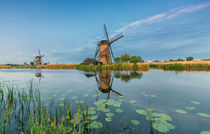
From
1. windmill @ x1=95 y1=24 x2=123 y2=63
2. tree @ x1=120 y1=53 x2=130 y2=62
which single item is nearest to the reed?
windmill @ x1=95 y1=24 x2=123 y2=63

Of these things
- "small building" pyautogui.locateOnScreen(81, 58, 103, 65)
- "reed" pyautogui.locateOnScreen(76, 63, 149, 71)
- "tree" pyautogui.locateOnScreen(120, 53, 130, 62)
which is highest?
"tree" pyautogui.locateOnScreen(120, 53, 130, 62)

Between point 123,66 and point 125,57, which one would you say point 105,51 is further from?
point 125,57

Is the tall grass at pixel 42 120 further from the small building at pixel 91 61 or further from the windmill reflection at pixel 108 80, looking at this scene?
the small building at pixel 91 61

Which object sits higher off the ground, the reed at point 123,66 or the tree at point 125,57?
the tree at point 125,57

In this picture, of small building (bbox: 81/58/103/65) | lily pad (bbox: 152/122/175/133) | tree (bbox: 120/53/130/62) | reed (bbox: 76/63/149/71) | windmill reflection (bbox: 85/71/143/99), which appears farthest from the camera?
tree (bbox: 120/53/130/62)

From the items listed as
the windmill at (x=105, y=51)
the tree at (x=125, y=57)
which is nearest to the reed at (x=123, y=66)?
the windmill at (x=105, y=51)

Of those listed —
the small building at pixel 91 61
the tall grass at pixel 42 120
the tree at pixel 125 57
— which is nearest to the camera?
the tall grass at pixel 42 120

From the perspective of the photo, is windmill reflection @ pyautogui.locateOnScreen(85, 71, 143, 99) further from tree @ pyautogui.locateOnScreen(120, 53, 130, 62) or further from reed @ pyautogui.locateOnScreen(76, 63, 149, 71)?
tree @ pyautogui.locateOnScreen(120, 53, 130, 62)

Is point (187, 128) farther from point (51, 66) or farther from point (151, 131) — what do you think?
point (51, 66)

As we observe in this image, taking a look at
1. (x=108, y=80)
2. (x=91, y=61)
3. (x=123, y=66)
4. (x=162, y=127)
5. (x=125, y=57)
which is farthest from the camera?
(x=125, y=57)

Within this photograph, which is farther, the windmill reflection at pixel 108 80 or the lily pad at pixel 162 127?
the windmill reflection at pixel 108 80

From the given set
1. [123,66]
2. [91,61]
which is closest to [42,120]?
[123,66]

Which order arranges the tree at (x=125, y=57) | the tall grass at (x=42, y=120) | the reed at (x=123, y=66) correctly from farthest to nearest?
the tree at (x=125, y=57)
the reed at (x=123, y=66)
the tall grass at (x=42, y=120)

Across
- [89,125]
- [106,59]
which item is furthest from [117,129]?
[106,59]
